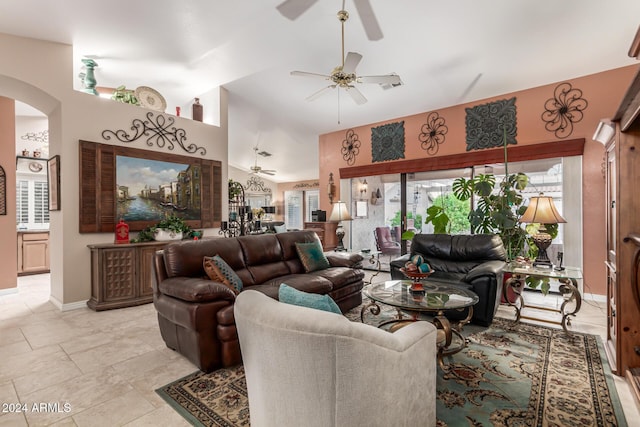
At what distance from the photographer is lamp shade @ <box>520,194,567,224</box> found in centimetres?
341

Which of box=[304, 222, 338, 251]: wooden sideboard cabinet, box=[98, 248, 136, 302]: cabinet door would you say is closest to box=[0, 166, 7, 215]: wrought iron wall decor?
box=[98, 248, 136, 302]: cabinet door

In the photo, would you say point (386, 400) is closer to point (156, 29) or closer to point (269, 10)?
point (269, 10)

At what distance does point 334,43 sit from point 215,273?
135 inches

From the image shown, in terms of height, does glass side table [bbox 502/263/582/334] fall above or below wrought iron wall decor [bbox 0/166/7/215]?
below

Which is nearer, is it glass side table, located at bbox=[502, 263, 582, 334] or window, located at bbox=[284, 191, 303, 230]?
glass side table, located at bbox=[502, 263, 582, 334]

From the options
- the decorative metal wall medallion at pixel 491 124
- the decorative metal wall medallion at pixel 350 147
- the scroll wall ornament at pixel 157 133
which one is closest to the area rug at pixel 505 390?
the decorative metal wall medallion at pixel 491 124

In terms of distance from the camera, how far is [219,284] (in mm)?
2439

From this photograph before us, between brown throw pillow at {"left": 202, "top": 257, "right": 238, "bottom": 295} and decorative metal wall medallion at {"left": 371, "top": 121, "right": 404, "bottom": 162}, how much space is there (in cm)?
462

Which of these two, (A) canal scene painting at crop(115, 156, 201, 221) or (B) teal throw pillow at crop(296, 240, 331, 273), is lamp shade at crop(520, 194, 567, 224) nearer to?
(B) teal throw pillow at crop(296, 240, 331, 273)

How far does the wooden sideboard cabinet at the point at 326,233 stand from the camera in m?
6.87

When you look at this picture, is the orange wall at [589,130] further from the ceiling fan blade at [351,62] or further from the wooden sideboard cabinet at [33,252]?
the wooden sideboard cabinet at [33,252]

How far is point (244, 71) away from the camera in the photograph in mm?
5062

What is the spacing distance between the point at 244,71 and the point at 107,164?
2575mm

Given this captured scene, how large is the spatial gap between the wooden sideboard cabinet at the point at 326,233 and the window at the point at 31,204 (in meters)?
6.02
